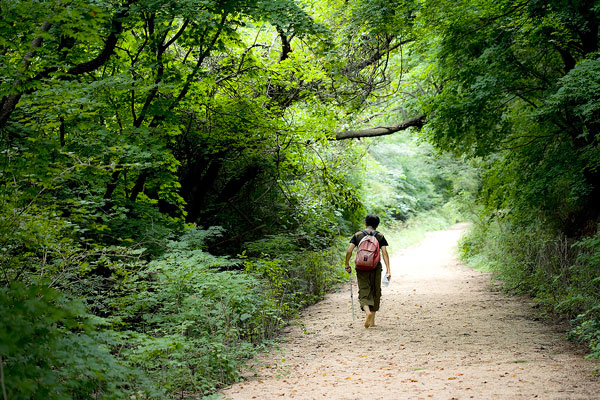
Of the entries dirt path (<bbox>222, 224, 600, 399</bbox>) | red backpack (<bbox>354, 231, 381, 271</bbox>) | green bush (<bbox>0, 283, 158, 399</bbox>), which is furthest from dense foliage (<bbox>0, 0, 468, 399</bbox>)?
red backpack (<bbox>354, 231, 381, 271</bbox>)

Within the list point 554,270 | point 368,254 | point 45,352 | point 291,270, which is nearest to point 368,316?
point 368,254

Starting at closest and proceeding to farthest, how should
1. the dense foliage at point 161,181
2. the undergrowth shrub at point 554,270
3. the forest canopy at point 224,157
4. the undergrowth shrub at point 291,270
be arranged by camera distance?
the dense foliage at point 161,181, the forest canopy at point 224,157, the undergrowth shrub at point 554,270, the undergrowth shrub at point 291,270

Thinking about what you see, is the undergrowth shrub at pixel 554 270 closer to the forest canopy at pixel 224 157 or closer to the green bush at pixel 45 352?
the forest canopy at pixel 224 157

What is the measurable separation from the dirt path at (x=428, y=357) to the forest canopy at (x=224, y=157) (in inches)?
21.1

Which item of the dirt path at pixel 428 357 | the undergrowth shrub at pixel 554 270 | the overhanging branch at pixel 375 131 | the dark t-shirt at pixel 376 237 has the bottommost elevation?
the dirt path at pixel 428 357

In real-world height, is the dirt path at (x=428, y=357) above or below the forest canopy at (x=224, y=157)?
below

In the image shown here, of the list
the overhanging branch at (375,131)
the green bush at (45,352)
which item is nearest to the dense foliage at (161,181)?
the green bush at (45,352)

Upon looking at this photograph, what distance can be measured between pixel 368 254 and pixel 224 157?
6.11 metres

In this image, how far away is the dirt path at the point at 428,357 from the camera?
4523 millimetres

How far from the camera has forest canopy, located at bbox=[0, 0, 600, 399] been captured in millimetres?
4781

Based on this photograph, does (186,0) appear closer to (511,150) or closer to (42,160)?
(42,160)

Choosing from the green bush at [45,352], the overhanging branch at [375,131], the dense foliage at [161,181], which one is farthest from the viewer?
the overhanging branch at [375,131]

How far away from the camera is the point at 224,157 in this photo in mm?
12406

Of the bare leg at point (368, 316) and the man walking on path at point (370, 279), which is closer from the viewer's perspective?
the man walking on path at point (370, 279)
